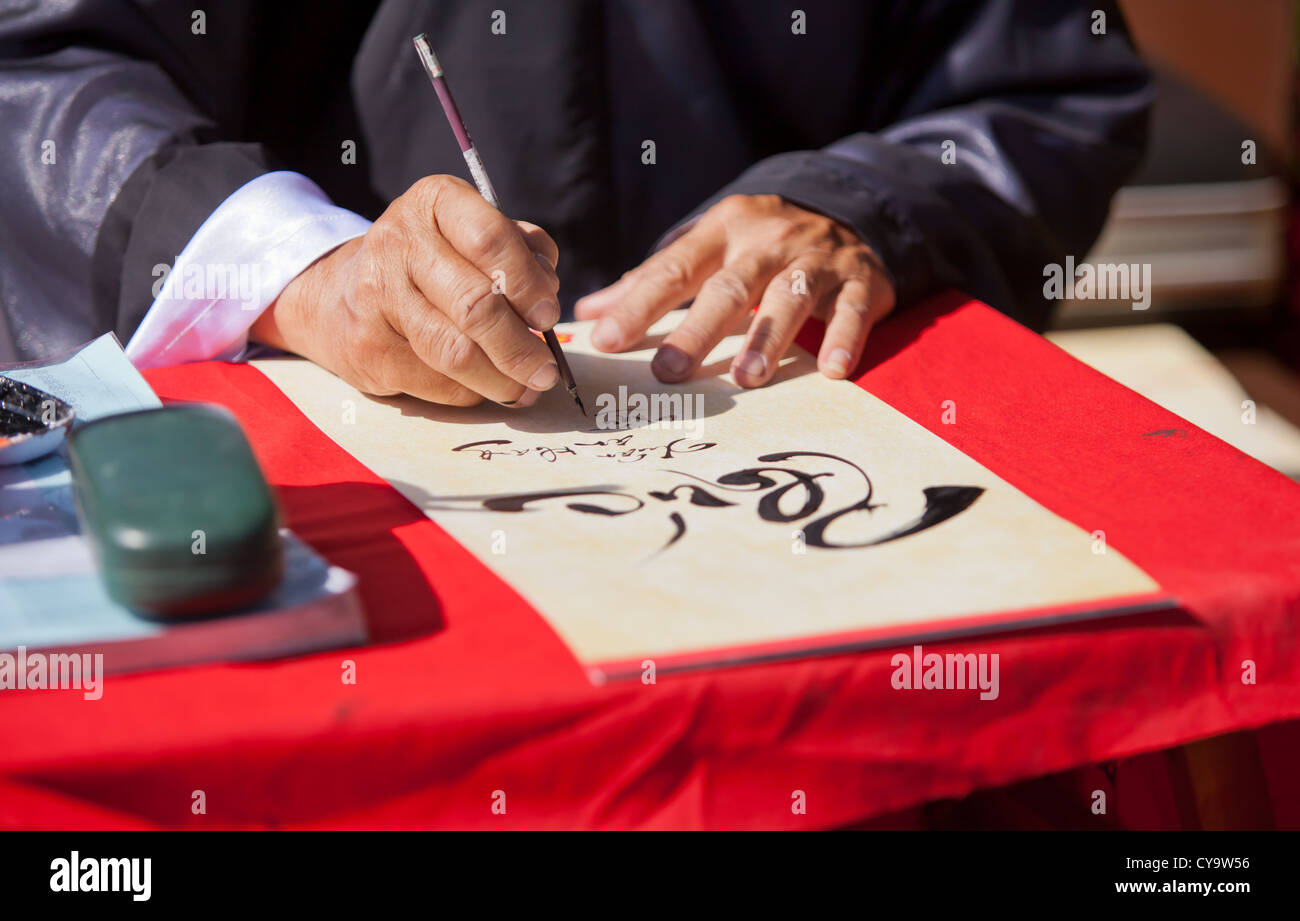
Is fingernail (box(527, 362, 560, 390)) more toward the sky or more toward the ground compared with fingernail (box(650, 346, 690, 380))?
more toward the sky

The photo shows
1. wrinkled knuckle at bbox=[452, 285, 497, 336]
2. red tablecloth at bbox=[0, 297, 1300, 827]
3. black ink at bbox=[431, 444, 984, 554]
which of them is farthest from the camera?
wrinkled knuckle at bbox=[452, 285, 497, 336]

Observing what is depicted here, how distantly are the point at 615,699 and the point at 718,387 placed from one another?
33 centimetres

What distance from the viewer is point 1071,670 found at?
435 millimetres

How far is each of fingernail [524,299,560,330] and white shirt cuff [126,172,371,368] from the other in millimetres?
173

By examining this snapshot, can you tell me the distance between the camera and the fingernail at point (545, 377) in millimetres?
637

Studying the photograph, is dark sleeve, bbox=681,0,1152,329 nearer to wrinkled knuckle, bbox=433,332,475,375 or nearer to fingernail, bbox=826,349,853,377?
fingernail, bbox=826,349,853,377

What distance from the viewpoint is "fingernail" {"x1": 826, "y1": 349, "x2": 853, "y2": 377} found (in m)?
0.71

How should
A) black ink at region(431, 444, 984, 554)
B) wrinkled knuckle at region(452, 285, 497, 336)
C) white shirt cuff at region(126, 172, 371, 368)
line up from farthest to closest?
white shirt cuff at region(126, 172, 371, 368) → wrinkled knuckle at region(452, 285, 497, 336) → black ink at region(431, 444, 984, 554)

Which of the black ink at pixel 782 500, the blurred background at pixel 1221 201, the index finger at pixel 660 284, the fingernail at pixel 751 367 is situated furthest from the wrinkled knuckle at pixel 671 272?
the blurred background at pixel 1221 201

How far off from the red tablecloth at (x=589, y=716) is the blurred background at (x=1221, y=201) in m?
1.53

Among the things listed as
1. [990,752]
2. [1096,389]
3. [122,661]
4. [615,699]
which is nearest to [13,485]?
[122,661]

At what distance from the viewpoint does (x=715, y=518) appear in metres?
0.52

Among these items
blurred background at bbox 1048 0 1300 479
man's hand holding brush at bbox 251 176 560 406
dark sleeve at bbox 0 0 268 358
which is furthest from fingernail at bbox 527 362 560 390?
blurred background at bbox 1048 0 1300 479
